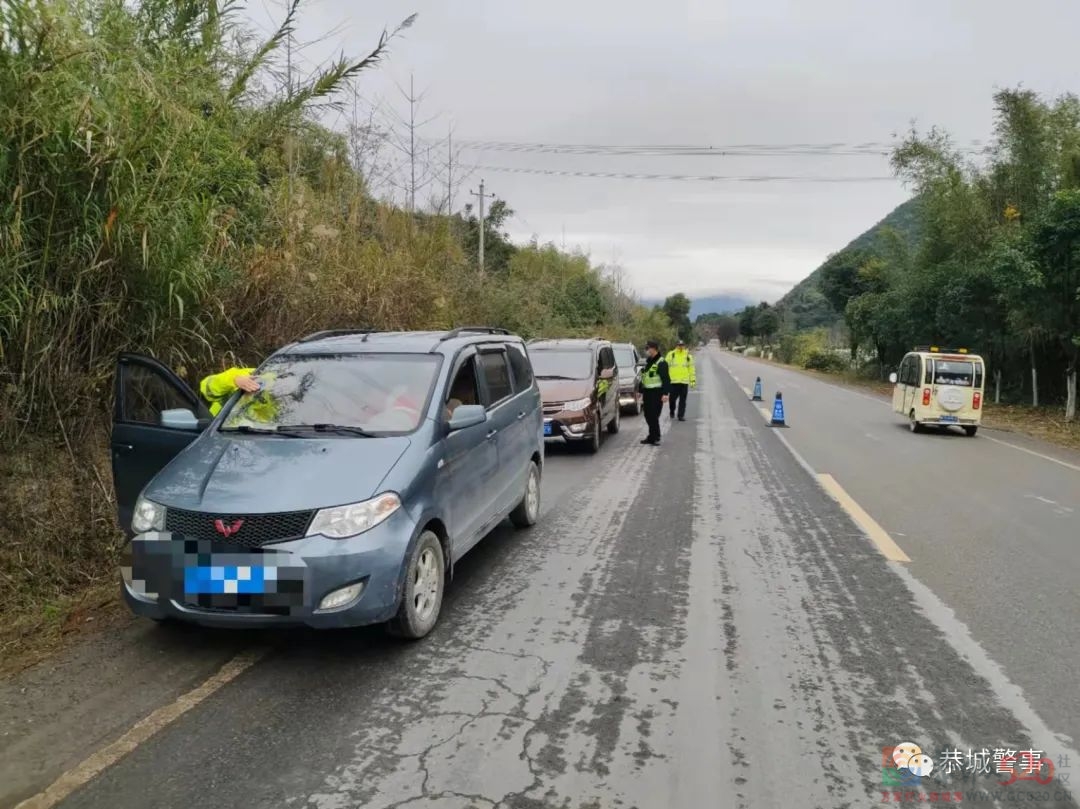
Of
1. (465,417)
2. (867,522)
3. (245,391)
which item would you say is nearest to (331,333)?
(245,391)

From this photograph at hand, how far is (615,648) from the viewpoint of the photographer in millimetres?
4395

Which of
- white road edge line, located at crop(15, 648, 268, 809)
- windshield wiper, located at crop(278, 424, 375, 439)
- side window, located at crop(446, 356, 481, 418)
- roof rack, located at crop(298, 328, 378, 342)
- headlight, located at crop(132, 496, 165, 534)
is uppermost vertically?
roof rack, located at crop(298, 328, 378, 342)

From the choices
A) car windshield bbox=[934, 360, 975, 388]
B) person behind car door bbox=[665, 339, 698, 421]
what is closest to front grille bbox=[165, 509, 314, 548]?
person behind car door bbox=[665, 339, 698, 421]

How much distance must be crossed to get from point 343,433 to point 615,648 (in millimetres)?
2009

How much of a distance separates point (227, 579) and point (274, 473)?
625 mm


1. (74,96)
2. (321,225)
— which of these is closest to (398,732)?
(74,96)

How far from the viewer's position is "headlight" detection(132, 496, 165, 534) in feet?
13.6

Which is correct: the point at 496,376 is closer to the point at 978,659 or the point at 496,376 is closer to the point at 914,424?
the point at 978,659

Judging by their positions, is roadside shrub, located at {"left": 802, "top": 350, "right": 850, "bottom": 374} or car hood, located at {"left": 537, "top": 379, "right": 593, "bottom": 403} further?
roadside shrub, located at {"left": 802, "top": 350, "right": 850, "bottom": 374}

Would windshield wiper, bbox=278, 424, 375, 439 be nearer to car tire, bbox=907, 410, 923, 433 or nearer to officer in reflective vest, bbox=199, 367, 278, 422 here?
officer in reflective vest, bbox=199, 367, 278, 422

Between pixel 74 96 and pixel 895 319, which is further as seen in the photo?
pixel 895 319

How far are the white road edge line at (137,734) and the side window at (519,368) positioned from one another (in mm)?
3485

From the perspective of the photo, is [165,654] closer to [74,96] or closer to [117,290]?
[117,290]

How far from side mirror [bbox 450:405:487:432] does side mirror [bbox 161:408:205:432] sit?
1.67 m
